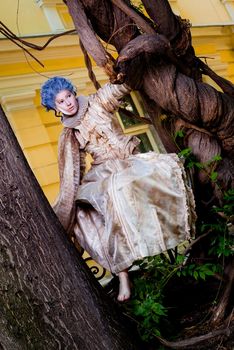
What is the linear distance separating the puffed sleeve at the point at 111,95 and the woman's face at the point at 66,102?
0.44 feet

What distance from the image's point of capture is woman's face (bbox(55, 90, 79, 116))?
2.26 m

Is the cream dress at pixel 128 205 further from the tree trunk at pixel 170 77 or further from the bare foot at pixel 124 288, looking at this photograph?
the tree trunk at pixel 170 77

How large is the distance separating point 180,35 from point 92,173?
90 centimetres

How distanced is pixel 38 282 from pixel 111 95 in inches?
44.3

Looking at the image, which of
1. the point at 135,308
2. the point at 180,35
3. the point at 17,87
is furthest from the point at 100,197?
the point at 17,87

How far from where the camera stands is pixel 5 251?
5.10 feet

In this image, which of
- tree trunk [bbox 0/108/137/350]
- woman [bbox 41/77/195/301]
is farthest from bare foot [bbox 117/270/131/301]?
tree trunk [bbox 0/108/137/350]

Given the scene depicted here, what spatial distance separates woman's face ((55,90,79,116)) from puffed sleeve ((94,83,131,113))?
135mm

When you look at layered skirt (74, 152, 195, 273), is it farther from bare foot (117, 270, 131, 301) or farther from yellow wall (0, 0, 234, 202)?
yellow wall (0, 0, 234, 202)

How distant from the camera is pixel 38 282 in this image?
1574mm

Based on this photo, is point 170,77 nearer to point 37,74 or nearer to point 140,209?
point 140,209

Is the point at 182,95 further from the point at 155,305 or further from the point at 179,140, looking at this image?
the point at 155,305

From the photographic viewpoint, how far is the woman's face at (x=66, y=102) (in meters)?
2.26

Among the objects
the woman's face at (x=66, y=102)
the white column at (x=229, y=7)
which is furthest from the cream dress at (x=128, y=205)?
the white column at (x=229, y=7)
